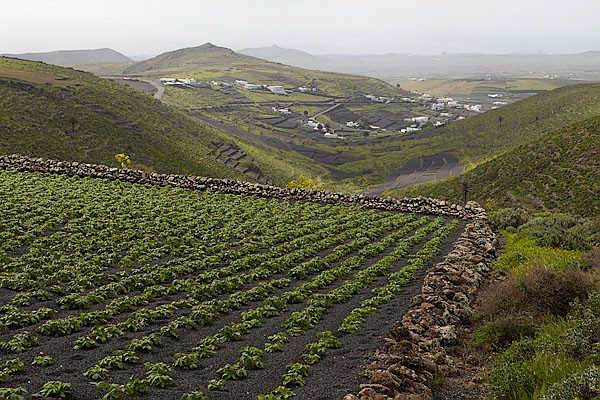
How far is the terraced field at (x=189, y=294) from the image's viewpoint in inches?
427

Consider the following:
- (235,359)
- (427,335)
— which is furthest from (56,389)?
(427,335)

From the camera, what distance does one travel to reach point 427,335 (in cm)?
1364

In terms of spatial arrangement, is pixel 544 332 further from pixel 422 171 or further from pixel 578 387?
pixel 422 171

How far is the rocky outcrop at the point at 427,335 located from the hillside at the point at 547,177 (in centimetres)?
3514

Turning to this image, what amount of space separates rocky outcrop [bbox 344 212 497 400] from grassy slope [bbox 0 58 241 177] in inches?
2388

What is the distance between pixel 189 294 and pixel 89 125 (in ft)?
232

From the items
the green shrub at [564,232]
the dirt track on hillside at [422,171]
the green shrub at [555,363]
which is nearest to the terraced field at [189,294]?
the green shrub at [555,363]

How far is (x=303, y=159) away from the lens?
135000mm

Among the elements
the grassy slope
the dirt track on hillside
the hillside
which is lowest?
the dirt track on hillside

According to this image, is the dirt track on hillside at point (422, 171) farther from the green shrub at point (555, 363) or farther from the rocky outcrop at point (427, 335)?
the green shrub at point (555, 363)

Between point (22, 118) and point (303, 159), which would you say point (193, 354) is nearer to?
point (22, 118)

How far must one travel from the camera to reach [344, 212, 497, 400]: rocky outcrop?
33.5ft

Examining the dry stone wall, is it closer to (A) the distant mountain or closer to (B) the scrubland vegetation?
(B) the scrubland vegetation

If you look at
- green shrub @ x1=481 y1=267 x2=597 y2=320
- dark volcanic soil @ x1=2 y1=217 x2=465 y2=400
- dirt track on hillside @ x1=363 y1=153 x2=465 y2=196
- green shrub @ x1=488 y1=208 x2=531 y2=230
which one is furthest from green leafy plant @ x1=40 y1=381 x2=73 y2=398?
dirt track on hillside @ x1=363 y1=153 x2=465 y2=196
